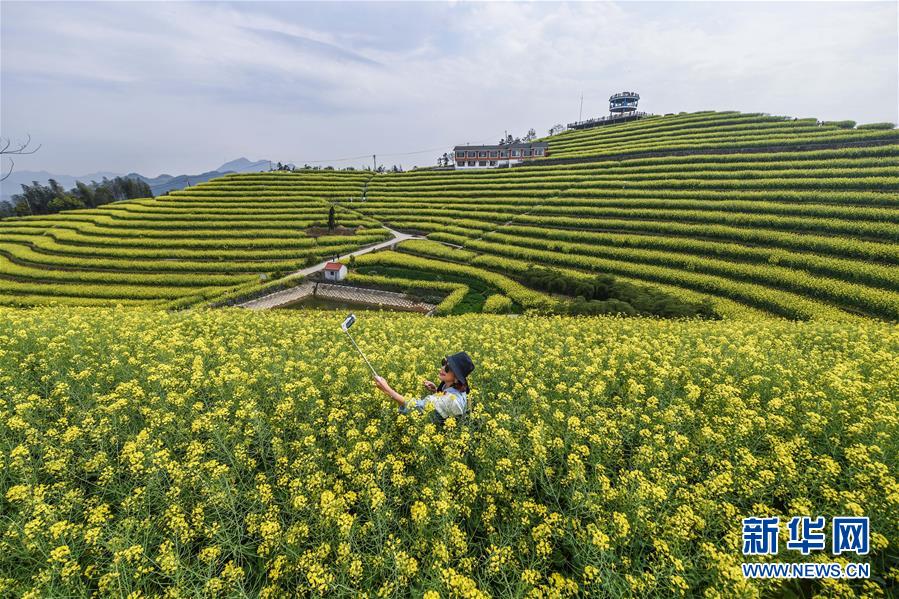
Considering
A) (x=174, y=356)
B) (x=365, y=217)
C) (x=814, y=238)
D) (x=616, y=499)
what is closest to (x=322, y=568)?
(x=616, y=499)

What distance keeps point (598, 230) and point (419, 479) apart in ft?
128

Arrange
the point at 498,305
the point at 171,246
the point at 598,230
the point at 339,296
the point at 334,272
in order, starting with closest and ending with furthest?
1. the point at 498,305
2. the point at 339,296
3. the point at 334,272
4. the point at 598,230
5. the point at 171,246

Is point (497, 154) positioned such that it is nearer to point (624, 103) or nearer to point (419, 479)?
point (624, 103)

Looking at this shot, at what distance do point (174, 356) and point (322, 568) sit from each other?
7.12m

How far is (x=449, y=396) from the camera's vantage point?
5723mm

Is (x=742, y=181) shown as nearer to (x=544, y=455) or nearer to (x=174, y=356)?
(x=544, y=455)

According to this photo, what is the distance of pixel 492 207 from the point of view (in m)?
51.4

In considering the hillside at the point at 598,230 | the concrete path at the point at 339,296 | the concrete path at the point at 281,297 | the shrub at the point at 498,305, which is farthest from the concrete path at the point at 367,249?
the shrub at the point at 498,305

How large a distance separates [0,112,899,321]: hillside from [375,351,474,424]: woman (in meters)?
21.0

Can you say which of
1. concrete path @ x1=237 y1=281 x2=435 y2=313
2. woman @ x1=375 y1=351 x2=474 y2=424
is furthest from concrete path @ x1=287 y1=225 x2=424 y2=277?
woman @ x1=375 y1=351 x2=474 y2=424

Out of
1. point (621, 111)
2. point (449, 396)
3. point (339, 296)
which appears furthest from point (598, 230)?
point (621, 111)

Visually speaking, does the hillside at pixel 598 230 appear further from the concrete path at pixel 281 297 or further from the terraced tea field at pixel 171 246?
→ the concrete path at pixel 281 297

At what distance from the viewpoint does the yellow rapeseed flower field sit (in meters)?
3.91

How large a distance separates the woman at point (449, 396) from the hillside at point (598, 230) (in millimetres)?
20991
